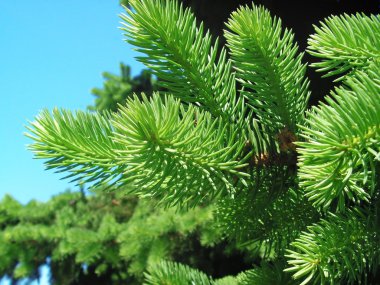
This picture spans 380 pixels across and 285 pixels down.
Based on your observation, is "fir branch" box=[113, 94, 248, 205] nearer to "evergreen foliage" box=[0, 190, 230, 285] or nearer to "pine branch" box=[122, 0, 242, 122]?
"pine branch" box=[122, 0, 242, 122]

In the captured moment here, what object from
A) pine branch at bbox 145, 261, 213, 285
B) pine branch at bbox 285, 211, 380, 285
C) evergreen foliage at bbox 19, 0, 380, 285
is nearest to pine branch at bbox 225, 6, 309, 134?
evergreen foliage at bbox 19, 0, 380, 285

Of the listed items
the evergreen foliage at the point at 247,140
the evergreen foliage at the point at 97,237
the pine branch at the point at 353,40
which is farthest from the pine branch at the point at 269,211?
the evergreen foliage at the point at 97,237

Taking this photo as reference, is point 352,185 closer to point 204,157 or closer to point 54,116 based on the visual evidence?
point 204,157

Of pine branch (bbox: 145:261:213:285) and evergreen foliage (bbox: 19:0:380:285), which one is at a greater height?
evergreen foliage (bbox: 19:0:380:285)

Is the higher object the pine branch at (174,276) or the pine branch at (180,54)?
the pine branch at (180,54)

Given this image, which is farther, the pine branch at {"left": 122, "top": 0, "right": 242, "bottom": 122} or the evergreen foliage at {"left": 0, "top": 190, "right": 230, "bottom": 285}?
the evergreen foliage at {"left": 0, "top": 190, "right": 230, "bottom": 285}

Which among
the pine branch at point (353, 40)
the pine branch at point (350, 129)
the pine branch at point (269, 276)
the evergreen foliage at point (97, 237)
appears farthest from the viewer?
the evergreen foliage at point (97, 237)

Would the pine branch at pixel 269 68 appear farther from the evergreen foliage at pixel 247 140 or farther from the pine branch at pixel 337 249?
the pine branch at pixel 337 249
